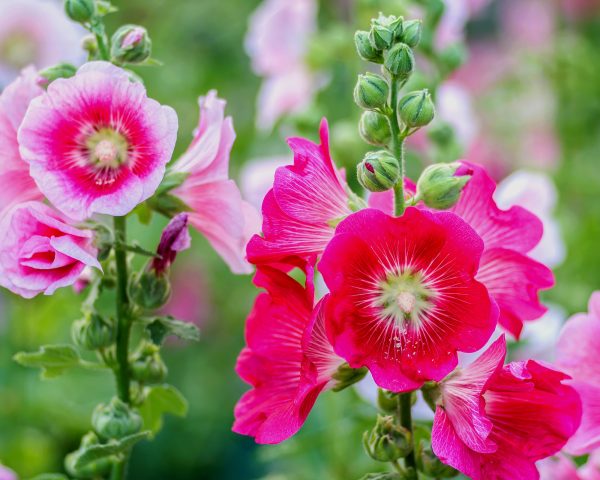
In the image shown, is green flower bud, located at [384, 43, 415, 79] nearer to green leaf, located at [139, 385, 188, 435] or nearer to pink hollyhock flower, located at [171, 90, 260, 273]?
pink hollyhock flower, located at [171, 90, 260, 273]

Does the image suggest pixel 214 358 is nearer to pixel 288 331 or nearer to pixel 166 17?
pixel 166 17

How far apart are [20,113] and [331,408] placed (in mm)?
609

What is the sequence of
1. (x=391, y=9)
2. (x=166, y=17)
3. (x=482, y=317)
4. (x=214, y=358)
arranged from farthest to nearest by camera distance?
(x=166, y=17), (x=214, y=358), (x=391, y=9), (x=482, y=317)

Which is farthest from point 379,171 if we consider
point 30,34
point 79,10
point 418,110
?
point 30,34

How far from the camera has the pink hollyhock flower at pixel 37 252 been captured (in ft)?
2.16

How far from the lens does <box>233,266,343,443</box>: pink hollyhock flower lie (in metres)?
0.66

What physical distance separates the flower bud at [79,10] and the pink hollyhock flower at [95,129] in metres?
0.08

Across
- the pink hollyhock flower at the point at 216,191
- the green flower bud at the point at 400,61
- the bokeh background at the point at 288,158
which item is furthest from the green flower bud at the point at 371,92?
the bokeh background at the point at 288,158

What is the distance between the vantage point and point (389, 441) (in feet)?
2.18

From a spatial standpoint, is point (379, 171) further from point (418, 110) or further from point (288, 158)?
point (288, 158)

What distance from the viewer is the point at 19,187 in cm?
73

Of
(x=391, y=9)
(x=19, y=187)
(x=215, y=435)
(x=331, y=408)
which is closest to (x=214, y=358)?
(x=215, y=435)

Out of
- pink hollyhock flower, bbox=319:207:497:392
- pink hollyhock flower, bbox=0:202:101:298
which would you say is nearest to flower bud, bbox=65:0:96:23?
pink hollyhock flower, bbox=0:202:101:298

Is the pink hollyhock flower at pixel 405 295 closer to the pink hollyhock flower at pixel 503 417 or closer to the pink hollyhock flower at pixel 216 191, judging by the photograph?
the pink hollyhock flower at pixel 503 417
